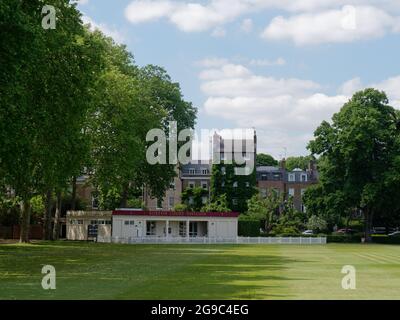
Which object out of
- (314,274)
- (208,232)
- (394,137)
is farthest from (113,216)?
(314,274)

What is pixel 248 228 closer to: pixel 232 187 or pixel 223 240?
pixel 223 240

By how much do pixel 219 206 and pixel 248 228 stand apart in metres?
A: 12.0

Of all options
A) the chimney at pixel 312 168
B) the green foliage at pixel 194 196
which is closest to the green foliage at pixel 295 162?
the chimney at pixel 312 168

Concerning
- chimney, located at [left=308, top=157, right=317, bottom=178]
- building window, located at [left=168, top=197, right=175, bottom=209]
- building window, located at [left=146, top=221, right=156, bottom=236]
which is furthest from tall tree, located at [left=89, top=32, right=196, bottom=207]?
chimney, located at [left=308, top=157, right=317, bottom=178]

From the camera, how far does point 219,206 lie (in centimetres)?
9562

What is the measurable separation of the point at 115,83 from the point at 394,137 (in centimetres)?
3555

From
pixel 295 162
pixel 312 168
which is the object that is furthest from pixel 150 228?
pixel 295 162

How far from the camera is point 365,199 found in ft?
255

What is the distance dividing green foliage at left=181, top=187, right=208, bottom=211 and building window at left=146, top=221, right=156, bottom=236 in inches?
932

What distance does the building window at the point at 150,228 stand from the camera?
81875mm

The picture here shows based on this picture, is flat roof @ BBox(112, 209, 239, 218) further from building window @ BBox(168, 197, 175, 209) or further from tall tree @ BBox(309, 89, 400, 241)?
building window @ BBox(168, 197, 175, 209)

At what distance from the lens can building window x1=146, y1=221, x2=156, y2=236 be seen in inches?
3223
